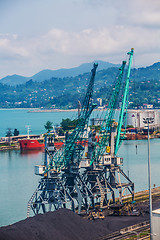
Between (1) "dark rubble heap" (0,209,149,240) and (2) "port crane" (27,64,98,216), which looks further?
(2) "port crane" (27,64,98,216)

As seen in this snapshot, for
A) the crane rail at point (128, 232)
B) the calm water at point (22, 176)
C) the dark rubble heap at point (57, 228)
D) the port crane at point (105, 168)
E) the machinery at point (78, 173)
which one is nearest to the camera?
the dark rubble heap at point (57, 228)

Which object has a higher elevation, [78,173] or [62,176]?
[78,173]

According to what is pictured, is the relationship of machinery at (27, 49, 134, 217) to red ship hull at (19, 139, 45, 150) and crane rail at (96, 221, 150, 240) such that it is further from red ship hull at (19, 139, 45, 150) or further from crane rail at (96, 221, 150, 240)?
red ship hull at (19, 139, 45, 150)

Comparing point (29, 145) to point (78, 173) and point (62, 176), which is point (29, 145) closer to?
point (62, 176)

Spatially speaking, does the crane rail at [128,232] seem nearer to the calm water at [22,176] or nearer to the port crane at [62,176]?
the port crane at [62,176]

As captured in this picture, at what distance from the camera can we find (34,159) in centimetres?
8981

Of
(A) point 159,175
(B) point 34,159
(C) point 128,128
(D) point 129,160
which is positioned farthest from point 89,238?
(C) point 128,128

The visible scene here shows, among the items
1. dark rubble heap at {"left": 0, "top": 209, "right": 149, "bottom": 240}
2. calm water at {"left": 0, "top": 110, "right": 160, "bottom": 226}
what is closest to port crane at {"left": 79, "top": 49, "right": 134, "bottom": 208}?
calm water at {"left": 0, "top": 110, "right": 160, "bottom": 226}

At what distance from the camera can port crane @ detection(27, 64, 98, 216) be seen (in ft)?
150

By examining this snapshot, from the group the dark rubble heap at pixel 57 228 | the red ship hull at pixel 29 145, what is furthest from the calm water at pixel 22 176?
the dark rubble heap at pixel 57 228

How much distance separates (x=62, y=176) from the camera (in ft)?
159

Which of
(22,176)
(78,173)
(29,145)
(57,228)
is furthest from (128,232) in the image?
(29,145)

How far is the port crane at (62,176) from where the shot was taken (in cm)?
4559

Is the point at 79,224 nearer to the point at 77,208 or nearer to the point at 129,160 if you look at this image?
the point at 77,208
